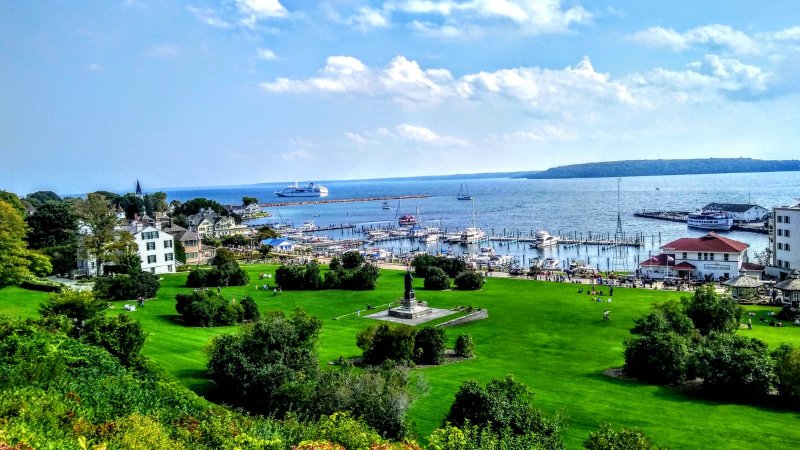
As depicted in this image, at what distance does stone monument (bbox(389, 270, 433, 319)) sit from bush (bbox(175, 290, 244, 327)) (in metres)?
12.3

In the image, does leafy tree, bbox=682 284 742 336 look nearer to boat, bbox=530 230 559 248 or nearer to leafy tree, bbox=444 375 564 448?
leafy tree, bbox=444 375 564 448

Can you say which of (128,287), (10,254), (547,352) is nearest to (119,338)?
(547,352)

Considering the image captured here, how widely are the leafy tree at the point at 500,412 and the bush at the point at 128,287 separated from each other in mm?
38321

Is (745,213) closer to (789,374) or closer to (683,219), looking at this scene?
(683,219)

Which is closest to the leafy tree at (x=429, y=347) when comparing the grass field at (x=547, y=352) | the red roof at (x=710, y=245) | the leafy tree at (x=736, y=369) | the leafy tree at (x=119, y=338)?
the grass field at (x=547, y=352)

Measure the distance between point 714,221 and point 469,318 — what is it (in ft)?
388

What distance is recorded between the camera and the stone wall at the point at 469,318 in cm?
4462

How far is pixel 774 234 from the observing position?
68125 mm

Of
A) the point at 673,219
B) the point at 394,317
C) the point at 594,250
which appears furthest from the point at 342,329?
the point at 673,219

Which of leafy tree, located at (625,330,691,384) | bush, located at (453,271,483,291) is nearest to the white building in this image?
bush, located at (453,271,483,291)

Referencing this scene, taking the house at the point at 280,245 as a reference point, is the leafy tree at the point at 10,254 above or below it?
above

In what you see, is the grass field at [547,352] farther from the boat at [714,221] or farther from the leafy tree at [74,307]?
the boat at [714,221]

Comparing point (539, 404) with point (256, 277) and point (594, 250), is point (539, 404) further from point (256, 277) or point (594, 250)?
point (594, 250)

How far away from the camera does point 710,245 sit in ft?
235
